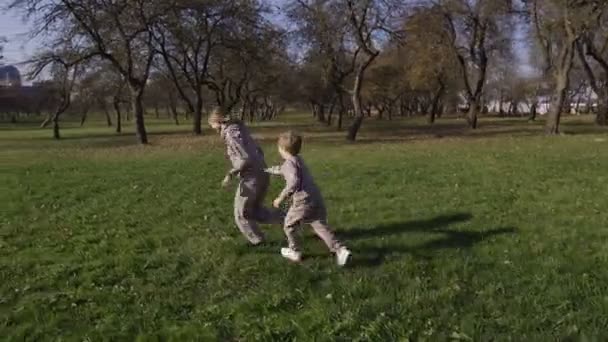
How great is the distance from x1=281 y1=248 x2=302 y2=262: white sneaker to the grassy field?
0.34 feet

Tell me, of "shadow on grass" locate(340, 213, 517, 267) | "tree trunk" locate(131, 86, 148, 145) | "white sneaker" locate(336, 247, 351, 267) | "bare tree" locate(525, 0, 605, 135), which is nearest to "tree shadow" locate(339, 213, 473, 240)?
"shadow on grass" locate(340, 213, 517, 267)

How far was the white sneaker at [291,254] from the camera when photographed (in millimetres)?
6371

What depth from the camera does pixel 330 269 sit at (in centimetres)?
603

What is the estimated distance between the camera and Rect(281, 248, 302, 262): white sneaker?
6.37 m

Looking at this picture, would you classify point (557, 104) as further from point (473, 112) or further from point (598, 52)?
point (598, 52)

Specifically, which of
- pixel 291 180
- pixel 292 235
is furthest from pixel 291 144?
pixel 292 235

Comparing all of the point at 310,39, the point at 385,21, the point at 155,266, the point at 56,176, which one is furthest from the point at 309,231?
the point at 310,39

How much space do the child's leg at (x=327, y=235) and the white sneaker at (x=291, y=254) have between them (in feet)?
1.08

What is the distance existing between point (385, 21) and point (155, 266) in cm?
2512

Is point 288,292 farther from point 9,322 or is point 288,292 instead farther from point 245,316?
point 9,322

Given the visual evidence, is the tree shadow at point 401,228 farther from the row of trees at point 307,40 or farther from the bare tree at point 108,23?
the bare tree at point 108,23

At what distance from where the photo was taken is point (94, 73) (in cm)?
4691

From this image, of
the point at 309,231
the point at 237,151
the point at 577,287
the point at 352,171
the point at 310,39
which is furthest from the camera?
the point at 310,39

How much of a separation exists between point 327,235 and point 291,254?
1.50ft
